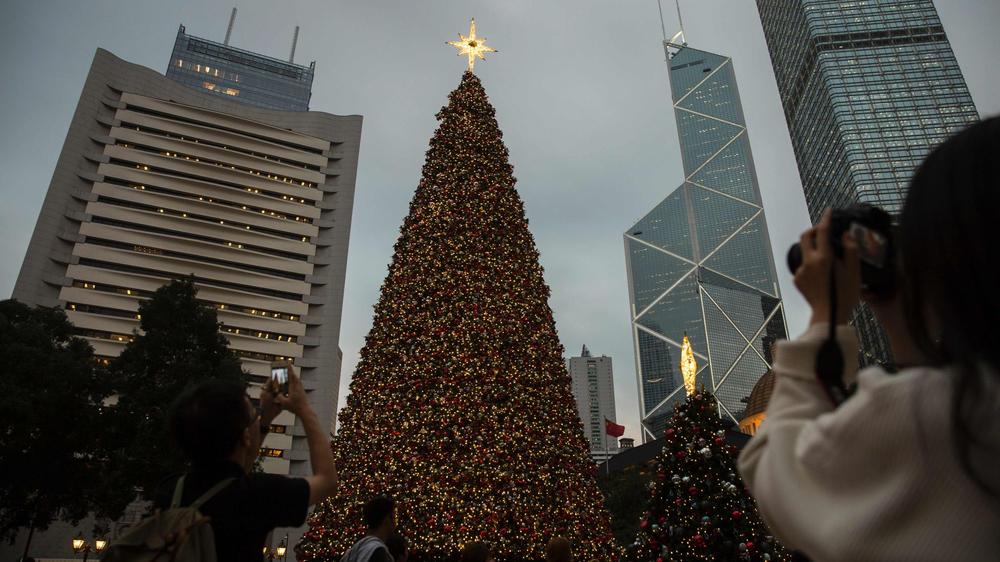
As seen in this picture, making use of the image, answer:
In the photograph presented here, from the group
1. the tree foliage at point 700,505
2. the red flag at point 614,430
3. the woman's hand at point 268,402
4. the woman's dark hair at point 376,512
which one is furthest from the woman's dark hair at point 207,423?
the red flag at point 614,430

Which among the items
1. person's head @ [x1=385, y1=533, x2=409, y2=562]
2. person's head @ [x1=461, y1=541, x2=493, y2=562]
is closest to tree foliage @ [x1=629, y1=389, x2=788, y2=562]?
person's head @ [x1=461, y1=541, x2=493, y2=562]

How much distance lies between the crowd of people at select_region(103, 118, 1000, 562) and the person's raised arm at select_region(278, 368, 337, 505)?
152cm

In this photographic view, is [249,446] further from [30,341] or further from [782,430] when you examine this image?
[30,341]

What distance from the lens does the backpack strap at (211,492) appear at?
1.72m

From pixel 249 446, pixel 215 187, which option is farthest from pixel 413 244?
pixel 215 187

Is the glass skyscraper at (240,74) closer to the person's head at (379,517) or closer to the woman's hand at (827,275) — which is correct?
the person's head at (379,517)

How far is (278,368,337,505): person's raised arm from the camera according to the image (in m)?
1.95

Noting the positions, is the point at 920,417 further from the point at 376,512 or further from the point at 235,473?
the point at 376,512

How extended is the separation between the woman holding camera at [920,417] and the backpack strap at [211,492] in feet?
5.36

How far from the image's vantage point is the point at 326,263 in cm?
4766

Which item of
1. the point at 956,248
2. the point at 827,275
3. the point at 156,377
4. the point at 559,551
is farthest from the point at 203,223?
the point at 956,248

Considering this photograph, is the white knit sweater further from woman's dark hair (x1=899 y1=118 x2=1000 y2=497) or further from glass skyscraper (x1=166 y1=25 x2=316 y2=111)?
glass skyscraper (x1=166 y1=25 x2=316 y2=111)

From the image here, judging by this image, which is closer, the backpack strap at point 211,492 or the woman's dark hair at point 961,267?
the woman's dark hair at point 961,267

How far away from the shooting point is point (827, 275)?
38.9 inches
